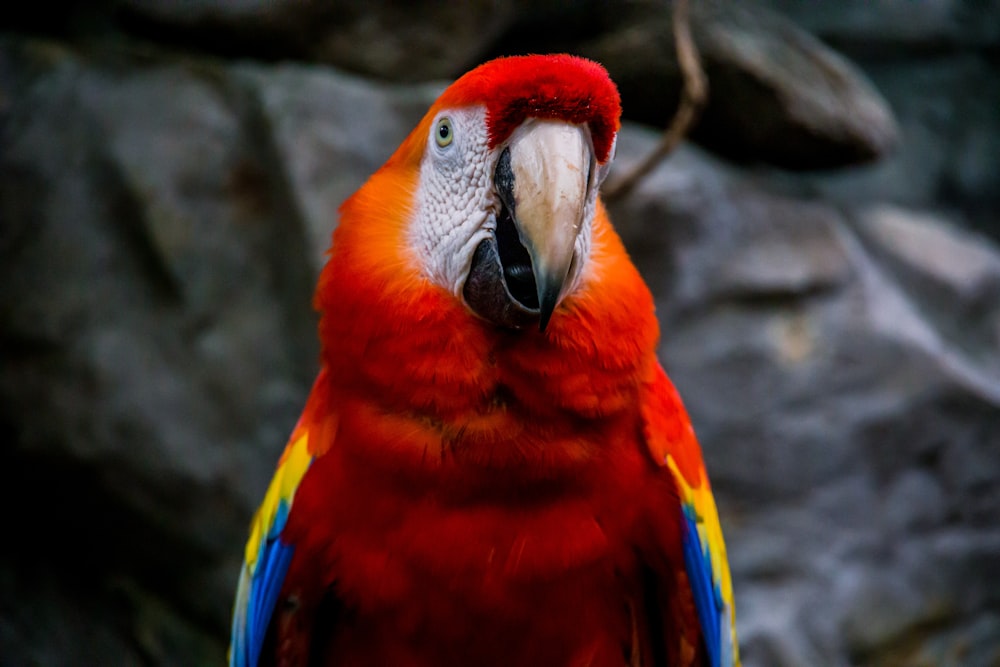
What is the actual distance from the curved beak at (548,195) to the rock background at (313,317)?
1.10m

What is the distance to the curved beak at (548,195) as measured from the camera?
0.66 metres

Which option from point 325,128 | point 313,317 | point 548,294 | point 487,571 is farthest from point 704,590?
point 325,128

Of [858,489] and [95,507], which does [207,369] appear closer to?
[95,507]

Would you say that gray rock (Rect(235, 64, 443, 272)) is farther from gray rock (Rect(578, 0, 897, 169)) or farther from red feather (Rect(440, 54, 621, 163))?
red feather (Rect(440, 54, 621, 163))

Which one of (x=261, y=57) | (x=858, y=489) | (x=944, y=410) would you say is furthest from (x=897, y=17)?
(x=261, y=57)

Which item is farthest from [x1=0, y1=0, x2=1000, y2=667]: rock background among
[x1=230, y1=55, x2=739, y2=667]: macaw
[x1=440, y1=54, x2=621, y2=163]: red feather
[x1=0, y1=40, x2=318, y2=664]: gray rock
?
[x1=440, y1=54, x2=621, y2=163]: red feather

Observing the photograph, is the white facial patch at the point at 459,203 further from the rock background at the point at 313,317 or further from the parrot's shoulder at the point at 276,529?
the rock background at the point at 313,317

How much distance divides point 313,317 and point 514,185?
1136mm

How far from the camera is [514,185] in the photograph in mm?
697

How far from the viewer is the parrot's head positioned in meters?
0.68

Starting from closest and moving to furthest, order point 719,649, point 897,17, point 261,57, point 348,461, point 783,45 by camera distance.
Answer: point 348,461
point 719,649
point 261,57
point 783,45
point 897,17

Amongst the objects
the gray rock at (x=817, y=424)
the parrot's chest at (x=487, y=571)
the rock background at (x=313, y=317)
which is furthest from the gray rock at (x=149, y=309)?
the parrot's chest at (x=487, y=571)

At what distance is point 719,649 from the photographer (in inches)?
37.1

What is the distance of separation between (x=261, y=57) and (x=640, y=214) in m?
0.99
